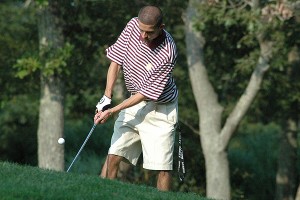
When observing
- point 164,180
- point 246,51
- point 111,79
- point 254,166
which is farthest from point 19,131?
point 111,79

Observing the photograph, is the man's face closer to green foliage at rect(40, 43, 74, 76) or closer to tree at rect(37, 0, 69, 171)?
green foliage at rect(40, 43, 74, 76)

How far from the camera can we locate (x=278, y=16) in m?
17.9

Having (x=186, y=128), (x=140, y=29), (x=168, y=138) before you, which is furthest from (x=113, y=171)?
(x=186, y=128)

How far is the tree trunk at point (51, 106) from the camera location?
20.0 metres

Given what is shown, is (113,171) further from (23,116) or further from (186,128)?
(23,116)

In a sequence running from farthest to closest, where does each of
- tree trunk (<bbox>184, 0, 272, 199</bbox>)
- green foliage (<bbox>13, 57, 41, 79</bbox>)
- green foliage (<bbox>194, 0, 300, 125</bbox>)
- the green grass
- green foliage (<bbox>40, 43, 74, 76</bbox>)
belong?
tree trunk (<bbox>184, 0, 272, 199</bbox>) → green foliage (<bbox>40, 43, 74, 76</bbox>) → green foliage (<bbox>13, 57, 41, 79</bbox>) → green foliage (<bbox>194, 0, 300, 125</bbox>) → the green grass

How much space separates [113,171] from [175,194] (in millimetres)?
1313

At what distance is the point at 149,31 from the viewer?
35.5ft

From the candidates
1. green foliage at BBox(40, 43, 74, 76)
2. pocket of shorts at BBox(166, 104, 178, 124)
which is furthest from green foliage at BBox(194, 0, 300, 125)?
pocket of shorts at BBox(166, 104, 178, 124)

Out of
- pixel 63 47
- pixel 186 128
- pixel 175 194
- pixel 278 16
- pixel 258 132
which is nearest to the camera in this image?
pixel 175 194

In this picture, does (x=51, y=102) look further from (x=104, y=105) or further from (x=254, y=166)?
(x=104, y=105)

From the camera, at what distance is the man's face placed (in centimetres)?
1081

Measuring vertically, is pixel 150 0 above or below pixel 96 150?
above

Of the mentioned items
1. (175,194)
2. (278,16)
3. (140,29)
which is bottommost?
(175,194)
